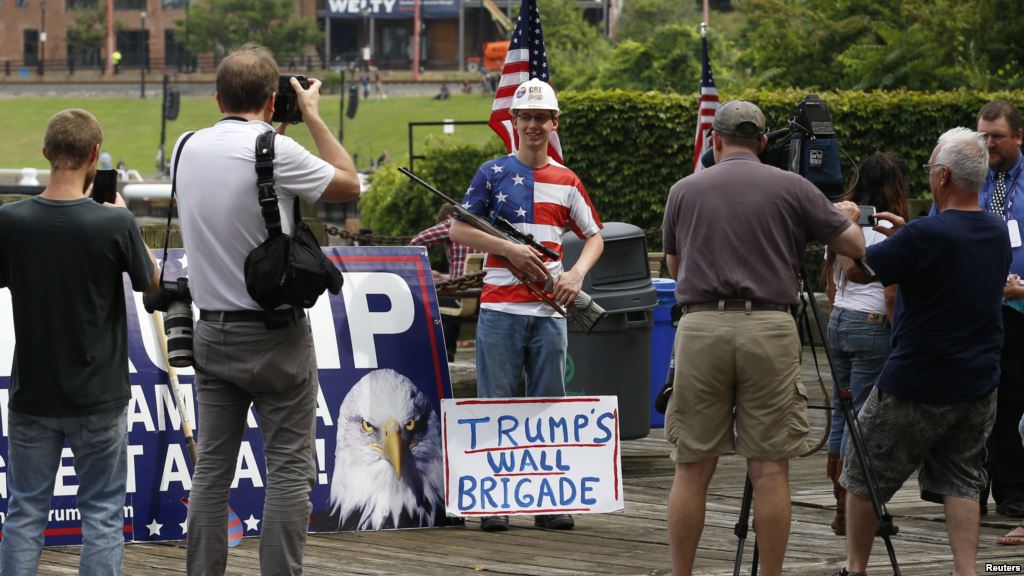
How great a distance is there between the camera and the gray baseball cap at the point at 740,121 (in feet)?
17.5

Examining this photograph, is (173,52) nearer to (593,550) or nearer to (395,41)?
(395,41)

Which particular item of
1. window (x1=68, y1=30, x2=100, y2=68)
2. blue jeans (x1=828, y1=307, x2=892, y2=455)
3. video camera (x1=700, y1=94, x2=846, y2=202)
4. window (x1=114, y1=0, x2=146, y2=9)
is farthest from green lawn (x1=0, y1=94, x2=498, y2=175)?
video camera (x1=700, y1=94, x2=846, y2=202)

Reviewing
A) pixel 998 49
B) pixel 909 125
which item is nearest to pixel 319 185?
pixel 909 125

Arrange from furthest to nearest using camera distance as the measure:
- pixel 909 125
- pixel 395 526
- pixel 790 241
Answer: pixel 909 125 < pixel 395 526 < pixel 790 241

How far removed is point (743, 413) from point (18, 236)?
8.35 feet

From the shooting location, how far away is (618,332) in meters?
8.34

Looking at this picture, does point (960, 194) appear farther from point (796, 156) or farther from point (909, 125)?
point (909, 125)

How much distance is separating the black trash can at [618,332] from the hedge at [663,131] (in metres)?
9.76

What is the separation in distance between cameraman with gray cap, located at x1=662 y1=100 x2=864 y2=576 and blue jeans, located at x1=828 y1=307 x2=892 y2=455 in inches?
56.2

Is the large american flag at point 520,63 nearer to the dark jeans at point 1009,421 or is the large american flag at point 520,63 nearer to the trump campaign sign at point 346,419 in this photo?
the trump campaign sign at point 346,419

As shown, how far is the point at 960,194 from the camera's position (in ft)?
17.7

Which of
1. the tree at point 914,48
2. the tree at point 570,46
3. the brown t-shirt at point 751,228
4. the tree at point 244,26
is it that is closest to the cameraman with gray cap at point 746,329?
the brown t-shirt at point 751,228

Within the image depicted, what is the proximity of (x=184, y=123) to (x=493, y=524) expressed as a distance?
90.7m

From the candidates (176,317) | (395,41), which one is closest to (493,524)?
(176,317)
